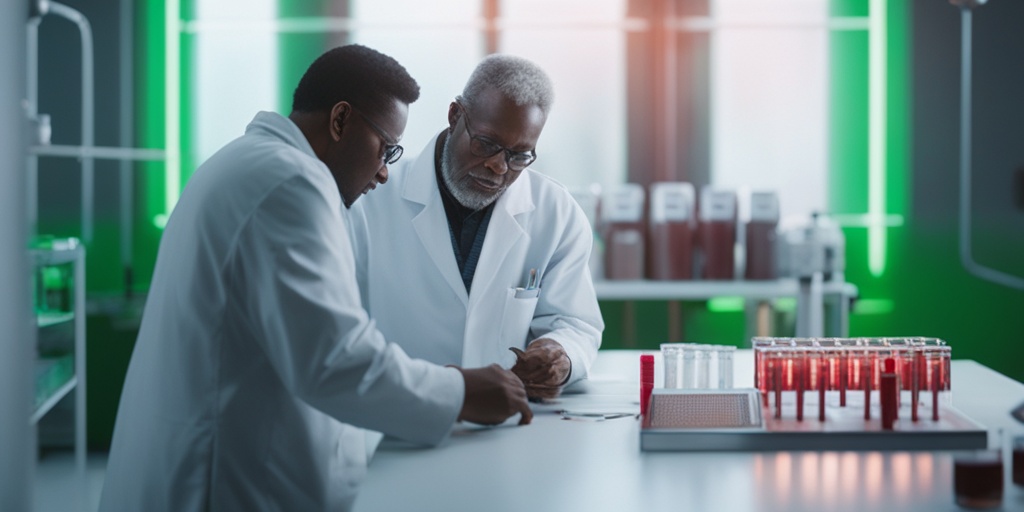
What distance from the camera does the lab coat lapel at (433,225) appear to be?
7.43ft

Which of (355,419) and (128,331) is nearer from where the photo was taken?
(355,419)

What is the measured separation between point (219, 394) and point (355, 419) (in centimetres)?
20

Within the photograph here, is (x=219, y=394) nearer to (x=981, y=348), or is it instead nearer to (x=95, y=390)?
(x=95, y=390)

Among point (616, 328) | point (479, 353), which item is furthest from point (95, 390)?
point (479, 353)

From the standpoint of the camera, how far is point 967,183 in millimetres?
4660

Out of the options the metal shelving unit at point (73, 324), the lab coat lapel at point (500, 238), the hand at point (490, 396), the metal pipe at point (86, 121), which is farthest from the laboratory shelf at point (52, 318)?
the hand at point (490, 396)

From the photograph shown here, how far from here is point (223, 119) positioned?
4.99 metres

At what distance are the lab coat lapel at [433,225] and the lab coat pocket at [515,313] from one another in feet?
0.34

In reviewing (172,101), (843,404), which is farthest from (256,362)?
(172,101)

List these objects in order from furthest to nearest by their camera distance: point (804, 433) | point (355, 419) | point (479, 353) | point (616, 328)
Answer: point (616, 328) < point (479, 353) < point (804, 433) < point (355, 419)

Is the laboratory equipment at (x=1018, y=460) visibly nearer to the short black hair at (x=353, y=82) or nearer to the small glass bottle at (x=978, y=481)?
the small glass bottle at (x=978, y=481)

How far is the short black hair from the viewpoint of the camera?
5.28 ft

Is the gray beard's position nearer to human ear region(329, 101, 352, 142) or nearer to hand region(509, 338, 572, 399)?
hand region(509, 338, 572, 399)

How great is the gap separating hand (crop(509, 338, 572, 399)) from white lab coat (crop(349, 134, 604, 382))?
154 mm
